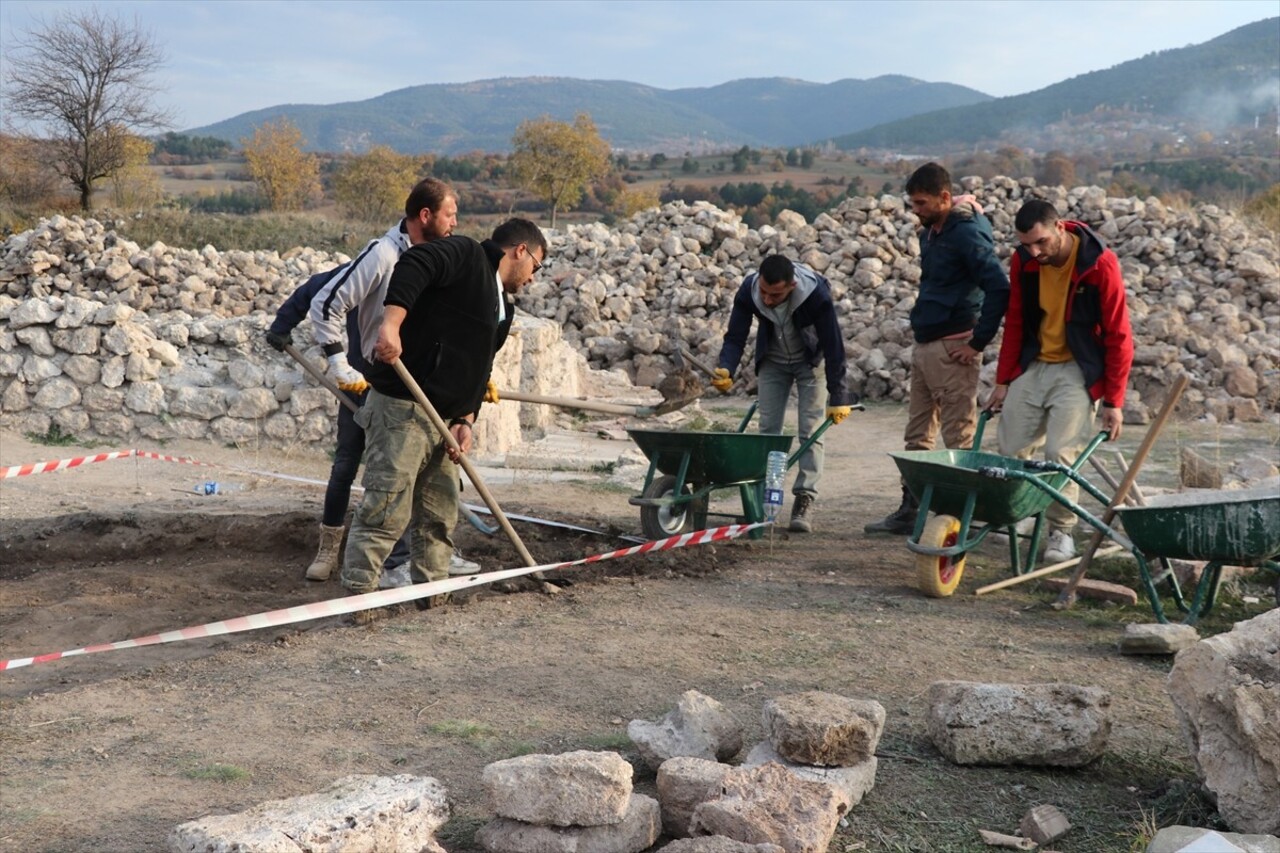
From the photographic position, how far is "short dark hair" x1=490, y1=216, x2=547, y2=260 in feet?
16.0

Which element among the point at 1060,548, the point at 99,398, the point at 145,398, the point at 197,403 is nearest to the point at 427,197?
the point at 1060,548

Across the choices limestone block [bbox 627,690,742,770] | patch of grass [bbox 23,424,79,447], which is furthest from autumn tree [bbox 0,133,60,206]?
limestone block [bbox 627,690,742,770]

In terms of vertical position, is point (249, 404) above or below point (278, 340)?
below

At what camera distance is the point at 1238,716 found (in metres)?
2.88

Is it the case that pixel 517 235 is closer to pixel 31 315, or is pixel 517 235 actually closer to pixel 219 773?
pixel 219 773

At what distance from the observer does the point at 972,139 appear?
15312cm

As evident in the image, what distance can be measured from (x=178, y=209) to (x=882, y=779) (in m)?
26.6

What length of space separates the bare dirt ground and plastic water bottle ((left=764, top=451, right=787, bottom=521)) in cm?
32

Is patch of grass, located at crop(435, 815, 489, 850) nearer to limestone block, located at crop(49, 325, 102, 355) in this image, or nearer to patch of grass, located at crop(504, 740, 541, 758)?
patch of grass, located at crop(504, 740, 541, 758)

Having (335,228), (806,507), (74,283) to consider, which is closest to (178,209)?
(335,228)

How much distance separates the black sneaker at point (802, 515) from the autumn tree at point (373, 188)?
1396 inches

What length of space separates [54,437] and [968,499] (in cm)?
703

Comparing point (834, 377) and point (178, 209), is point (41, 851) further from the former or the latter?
point (178, 209)

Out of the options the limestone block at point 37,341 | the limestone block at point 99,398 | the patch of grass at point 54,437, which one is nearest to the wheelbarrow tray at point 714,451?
the limestone block at point 99,398
